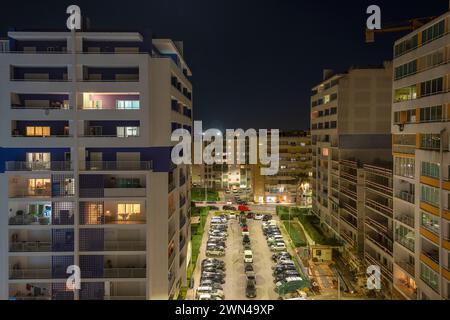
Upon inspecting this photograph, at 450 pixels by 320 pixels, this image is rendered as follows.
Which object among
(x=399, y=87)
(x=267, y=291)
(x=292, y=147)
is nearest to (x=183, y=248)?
(x=267, y=291)

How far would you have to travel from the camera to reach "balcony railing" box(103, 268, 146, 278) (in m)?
17.3

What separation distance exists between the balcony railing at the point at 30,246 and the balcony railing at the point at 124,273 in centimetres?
262

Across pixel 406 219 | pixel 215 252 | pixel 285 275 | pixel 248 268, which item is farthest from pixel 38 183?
pixel 215 252

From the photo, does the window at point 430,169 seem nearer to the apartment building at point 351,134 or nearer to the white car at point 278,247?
the apartment building at point 351,134

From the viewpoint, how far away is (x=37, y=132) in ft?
58.6

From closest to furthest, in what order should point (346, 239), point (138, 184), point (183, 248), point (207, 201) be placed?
point (138, 184)
point (183, 248)
point (346, 239)
point (207, 201)

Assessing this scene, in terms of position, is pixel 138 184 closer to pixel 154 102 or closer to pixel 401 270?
pixel 154 102

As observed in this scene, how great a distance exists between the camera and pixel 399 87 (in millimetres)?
19609

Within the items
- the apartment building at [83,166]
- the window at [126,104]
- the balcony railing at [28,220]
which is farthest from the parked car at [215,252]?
the window at [126,104]

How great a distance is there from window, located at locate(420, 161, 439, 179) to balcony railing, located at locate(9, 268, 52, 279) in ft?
53.1

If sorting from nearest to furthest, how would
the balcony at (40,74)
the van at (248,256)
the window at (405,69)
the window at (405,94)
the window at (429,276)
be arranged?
the window at (429,276), the balcony at (40,74), the window at (405,69), the window at (405,94), the van at (248,256)

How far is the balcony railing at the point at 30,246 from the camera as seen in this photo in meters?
17.3

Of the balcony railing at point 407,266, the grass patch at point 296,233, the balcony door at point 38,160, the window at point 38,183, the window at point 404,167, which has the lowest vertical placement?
the grass patch at point 296,233
